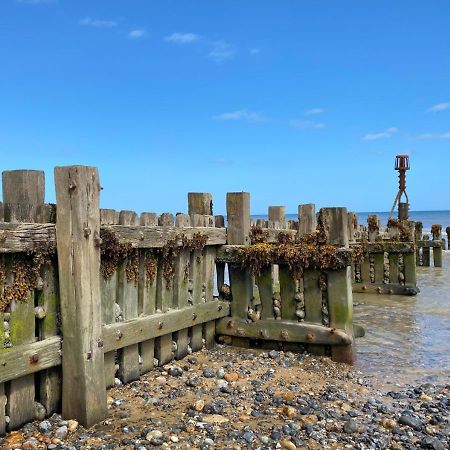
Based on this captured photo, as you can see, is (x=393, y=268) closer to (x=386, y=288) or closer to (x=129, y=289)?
(x=386, y=288)

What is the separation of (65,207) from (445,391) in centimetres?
451

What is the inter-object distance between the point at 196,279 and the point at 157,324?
1.13m

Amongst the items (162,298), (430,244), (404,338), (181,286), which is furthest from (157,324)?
(430,244)

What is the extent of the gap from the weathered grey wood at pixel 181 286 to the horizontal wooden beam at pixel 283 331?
854 millimetres

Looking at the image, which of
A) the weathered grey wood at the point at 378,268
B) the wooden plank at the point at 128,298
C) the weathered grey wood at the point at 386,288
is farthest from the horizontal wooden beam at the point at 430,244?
the wooden plank at the point at 128,298

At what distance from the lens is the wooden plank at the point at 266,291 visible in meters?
7.25

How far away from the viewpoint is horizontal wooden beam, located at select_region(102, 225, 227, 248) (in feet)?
17.5

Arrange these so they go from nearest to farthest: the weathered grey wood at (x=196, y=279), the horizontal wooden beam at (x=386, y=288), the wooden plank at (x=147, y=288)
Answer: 1. the wooden plank at (x=147, y=288)
2. the weathered grey wood at (x=196, y=279)
3. the horizontal wooden beam at (x=386, y=288)

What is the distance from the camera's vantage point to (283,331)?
708cm

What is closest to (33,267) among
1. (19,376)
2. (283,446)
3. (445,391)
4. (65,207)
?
(65,207)

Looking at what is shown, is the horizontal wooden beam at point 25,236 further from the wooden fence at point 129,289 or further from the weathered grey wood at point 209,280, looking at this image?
the weathered grey wood at point 209,280

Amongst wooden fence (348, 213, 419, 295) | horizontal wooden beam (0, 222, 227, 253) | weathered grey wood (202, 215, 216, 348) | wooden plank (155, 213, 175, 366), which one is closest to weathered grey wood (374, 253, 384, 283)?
wooden fence (348, 213, 419, 295)

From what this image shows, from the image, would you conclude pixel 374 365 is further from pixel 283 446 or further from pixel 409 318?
pixel 409 318

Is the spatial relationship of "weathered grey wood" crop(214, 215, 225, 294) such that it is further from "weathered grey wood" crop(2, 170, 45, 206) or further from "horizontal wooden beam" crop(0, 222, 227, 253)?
"weathered grey wood" crop(2, 170, 45, 206)
